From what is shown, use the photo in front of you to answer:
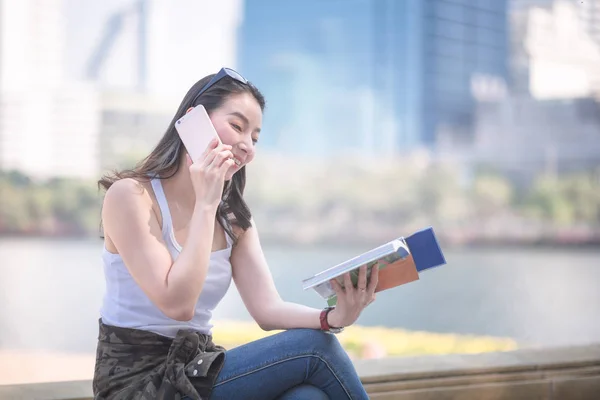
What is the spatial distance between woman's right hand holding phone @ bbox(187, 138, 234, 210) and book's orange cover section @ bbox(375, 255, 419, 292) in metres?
0.28

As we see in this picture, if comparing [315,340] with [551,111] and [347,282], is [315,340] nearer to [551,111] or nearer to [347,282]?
→ [347,282]

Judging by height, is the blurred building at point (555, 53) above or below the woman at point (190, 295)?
above

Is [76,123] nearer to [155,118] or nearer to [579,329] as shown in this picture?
[155,118]

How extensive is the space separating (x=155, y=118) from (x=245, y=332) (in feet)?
70.3

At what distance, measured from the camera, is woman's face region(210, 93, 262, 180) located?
53.2 inches

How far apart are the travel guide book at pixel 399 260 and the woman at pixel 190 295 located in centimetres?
4

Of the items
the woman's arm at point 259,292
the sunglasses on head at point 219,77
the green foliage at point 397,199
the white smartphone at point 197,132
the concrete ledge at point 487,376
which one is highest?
the sunglasses on head at point 219,77

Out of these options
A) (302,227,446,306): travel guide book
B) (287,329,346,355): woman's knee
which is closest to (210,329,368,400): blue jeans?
(287,329,346,355): woman's knee

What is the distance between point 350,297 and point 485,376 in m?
Result: 0.75

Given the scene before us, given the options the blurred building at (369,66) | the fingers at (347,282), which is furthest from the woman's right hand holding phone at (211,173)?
the blurred building at (369,66)

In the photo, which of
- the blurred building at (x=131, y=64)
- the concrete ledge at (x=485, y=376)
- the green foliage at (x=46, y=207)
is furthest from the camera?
the blurred building at (x=131, y=64)

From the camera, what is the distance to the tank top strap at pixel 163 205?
4.30ft

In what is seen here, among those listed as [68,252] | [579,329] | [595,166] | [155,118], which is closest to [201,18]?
[155,118]

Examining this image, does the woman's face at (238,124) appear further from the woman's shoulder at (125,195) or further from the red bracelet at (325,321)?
the red bracelet at (325,321)
